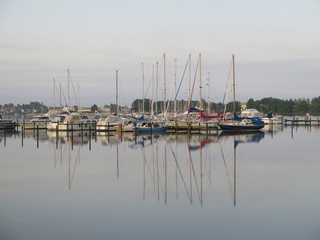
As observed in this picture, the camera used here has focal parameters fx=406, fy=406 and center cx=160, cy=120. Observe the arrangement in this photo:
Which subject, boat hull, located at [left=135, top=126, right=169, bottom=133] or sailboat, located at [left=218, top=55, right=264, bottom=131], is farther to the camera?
sailboat, located at [left=218, top=55, right=264, bottom=131]

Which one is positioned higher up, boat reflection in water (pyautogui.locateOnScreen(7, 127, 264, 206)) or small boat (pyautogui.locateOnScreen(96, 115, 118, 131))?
small boat (pyautogui.locateOnScreen(96, 115, 118, 131))

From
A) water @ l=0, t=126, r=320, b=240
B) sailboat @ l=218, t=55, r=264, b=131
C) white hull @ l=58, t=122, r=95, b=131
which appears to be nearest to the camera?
water @ l=0, t=126, r=320, b=240

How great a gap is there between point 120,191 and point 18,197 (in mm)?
5104

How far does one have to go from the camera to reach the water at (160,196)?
587 inches

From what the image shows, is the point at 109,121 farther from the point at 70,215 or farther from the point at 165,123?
the point at 70,215

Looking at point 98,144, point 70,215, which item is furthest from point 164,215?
point 98,144

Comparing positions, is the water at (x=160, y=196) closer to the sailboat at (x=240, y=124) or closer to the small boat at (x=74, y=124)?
the sailboat at (x=240, y=124)

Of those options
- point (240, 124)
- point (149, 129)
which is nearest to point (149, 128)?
point (149, 129)

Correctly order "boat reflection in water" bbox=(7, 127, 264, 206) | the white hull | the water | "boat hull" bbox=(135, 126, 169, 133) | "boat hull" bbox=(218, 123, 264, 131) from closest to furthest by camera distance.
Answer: the water
"boat reflection in water" bbox=(7, 127, 264, 206)
"boat hull" bbox=(135, 126, 169, 133)
"boat hull" bbox=(218, 123, 264, 131)
the white hull

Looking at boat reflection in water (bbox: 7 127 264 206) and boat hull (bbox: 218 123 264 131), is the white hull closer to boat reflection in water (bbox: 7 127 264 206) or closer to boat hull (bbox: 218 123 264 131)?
boat reflection in water (bbox: 7 127 264 206)

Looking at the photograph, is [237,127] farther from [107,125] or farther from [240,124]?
[107,125]

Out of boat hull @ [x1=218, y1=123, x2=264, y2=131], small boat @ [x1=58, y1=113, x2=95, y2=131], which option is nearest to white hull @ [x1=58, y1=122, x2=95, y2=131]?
small boat @ [x1=58, y1=113, x2=95, y2=131]

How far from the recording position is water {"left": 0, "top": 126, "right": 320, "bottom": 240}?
14.9 metres

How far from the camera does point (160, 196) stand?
66.5 ft
